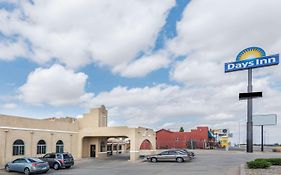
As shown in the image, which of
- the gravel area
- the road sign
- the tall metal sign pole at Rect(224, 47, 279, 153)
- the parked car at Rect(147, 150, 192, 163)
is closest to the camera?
the gravel area

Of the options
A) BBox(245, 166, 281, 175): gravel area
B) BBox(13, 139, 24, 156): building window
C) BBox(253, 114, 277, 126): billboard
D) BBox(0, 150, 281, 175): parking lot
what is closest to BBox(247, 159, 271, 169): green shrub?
BBox(245, 166, 281, 175): gravel area

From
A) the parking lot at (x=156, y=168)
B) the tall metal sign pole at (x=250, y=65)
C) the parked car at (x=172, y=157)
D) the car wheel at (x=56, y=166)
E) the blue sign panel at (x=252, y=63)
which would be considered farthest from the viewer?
the tall metal sign pole at (x=250, y=65)

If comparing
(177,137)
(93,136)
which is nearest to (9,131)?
(93,136)

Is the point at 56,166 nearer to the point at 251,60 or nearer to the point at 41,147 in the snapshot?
the point at 41,147

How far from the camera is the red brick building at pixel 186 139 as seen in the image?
8100 centimetres

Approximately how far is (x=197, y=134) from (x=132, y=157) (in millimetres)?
41736

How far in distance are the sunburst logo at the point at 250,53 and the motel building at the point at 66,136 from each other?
2006cm

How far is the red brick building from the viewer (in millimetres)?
81000

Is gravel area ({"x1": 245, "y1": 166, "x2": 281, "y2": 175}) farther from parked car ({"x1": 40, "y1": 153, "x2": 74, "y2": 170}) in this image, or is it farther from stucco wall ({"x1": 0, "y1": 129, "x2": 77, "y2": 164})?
stucco wall ({"x1": 0, "y1": 129, "x2": 77, "y2": 164})

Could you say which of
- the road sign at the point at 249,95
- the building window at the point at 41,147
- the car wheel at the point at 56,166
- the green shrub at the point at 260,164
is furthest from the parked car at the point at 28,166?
the road sign at the point at 249,95

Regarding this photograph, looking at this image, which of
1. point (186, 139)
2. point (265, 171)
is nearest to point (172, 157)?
point (265, 171)

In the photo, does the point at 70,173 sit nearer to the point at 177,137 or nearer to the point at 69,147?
the point at 69,147

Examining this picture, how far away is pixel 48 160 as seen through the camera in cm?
3075

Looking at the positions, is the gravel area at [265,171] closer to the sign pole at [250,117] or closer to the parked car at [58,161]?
the parked car at [58,161]
